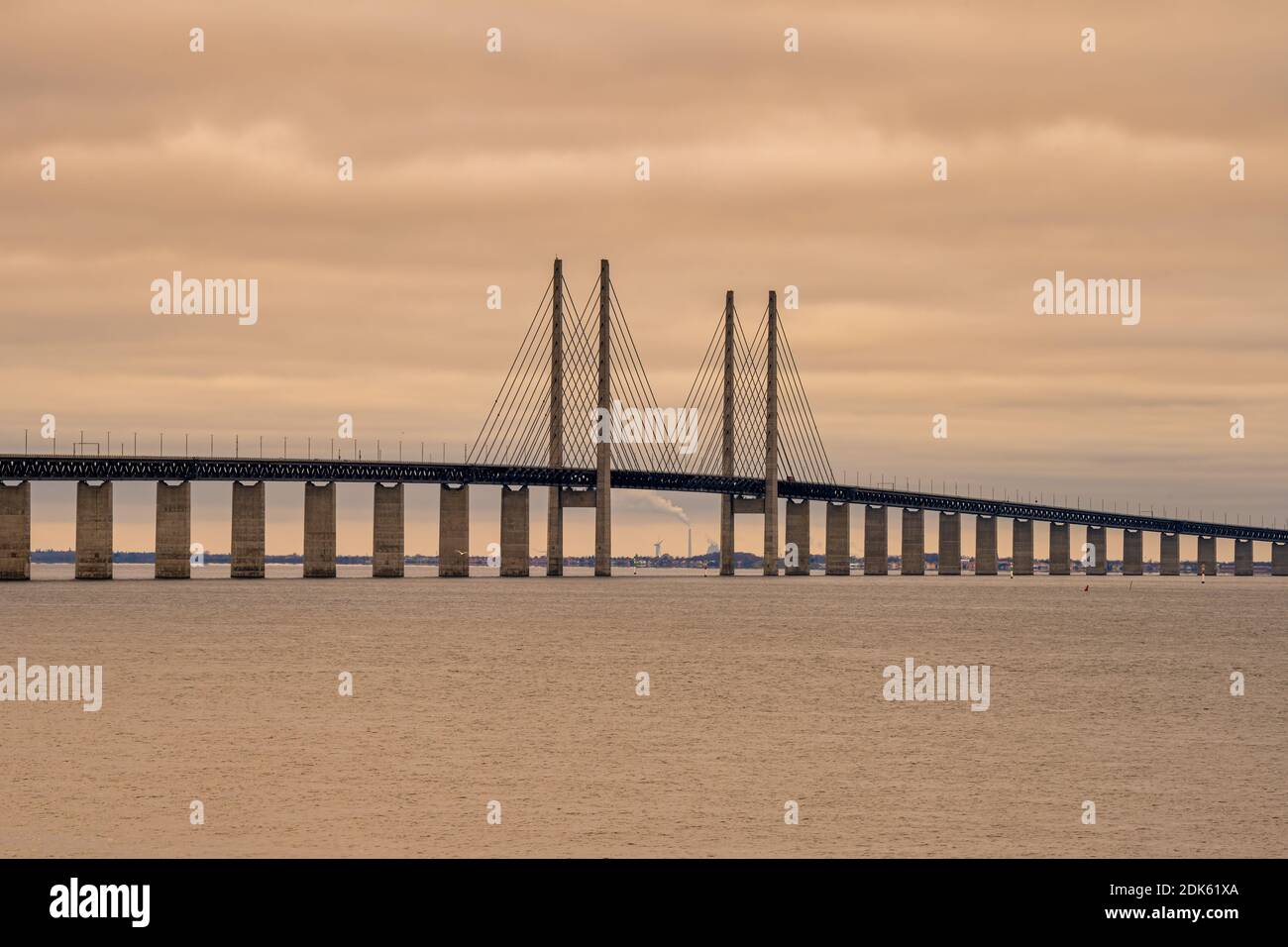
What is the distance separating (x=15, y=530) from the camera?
162 metres

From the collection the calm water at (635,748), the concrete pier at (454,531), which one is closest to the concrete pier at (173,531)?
Answer: the concrete pier at (454,531)

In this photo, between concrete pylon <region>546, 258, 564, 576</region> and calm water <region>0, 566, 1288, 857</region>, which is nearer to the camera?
calm water <region>0, 566, 1288, 857</region>

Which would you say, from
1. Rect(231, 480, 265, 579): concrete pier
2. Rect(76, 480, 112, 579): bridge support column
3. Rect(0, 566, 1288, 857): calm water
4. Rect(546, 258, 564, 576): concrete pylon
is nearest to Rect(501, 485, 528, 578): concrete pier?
Rect(546, 258, 564, 576): concrete pylon

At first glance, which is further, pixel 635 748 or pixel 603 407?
pixel 603 407

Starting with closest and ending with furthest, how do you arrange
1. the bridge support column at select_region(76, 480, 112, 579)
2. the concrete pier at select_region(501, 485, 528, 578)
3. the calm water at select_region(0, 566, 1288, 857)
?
the calm water at select_region(0, 566, 1288, 857) → the bridge support column at select_region(76, 480, 112, 579) → the concrete pier at select_region(501, 485, 528, 578)

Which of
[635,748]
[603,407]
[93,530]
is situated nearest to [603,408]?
[603,407]

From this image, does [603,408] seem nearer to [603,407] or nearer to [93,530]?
[603,407]

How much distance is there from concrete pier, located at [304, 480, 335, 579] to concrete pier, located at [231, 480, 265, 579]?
477 centimetres

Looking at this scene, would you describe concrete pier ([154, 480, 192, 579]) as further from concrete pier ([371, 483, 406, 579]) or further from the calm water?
the calm water

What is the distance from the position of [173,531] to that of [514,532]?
3709 cm

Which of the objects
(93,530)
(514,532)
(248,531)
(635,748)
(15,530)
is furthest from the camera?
(514,532)

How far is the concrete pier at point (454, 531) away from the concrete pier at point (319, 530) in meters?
11.7

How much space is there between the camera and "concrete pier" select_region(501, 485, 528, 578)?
183750mm
